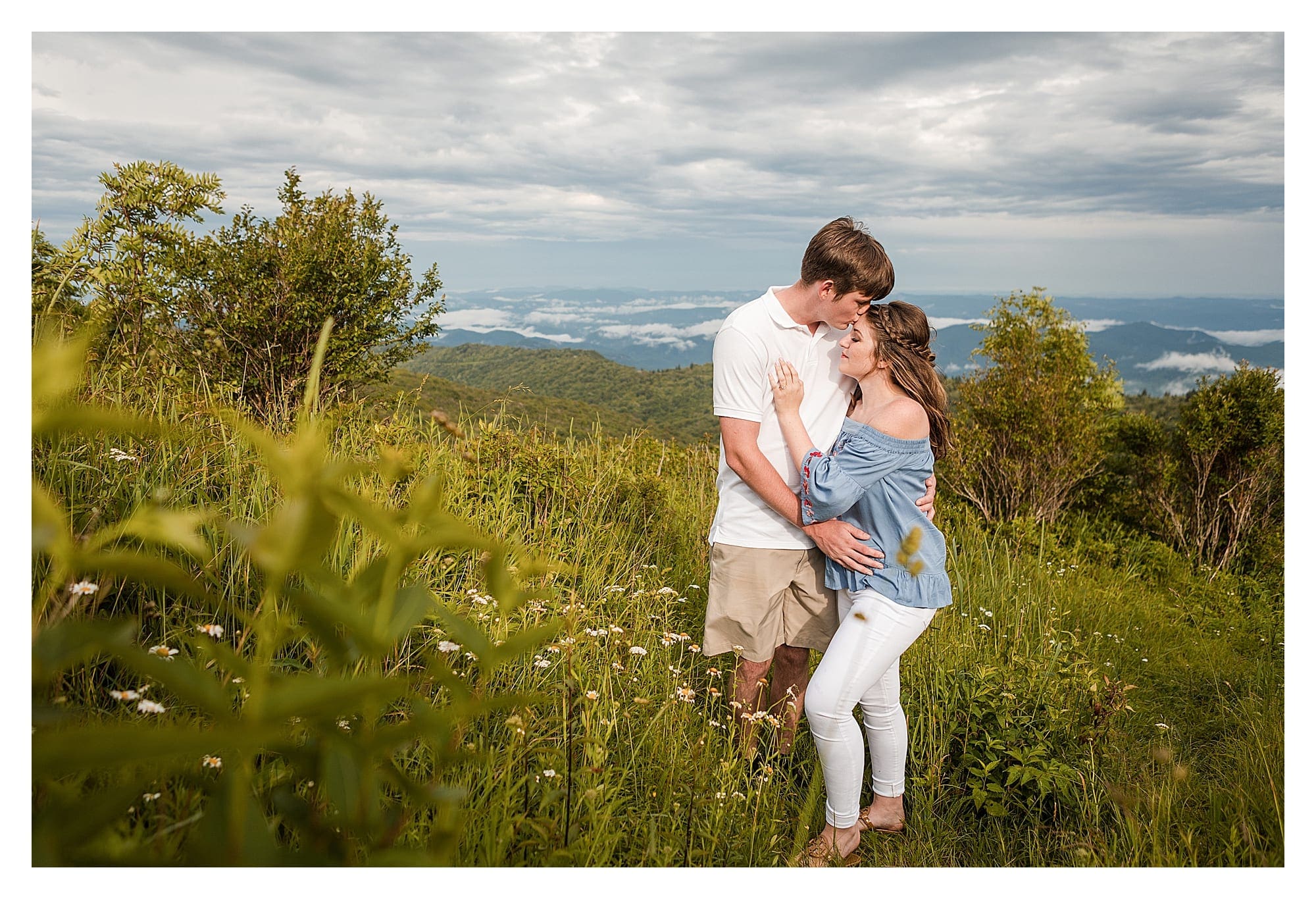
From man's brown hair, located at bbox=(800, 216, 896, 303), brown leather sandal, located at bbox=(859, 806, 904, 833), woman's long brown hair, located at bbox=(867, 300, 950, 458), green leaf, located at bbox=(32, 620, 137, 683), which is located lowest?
brown leather sandal, located at bbox=(859, 806, 904, 833)

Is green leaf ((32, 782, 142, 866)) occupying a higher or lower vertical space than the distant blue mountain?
lower

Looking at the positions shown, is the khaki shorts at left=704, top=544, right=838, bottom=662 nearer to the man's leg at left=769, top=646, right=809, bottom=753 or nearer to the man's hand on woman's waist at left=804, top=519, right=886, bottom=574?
the man's leg at left=769, top=646, right=809, bottom=753

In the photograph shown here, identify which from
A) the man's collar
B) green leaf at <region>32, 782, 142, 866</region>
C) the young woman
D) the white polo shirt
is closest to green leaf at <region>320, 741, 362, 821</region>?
green leaf at <region>32, 782, 142, 866</region>

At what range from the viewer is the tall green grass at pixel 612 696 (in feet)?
4.95

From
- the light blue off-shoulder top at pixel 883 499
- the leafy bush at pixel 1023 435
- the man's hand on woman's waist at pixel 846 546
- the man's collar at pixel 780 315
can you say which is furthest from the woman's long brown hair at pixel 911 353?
the leafy bush at pixel 1023 435

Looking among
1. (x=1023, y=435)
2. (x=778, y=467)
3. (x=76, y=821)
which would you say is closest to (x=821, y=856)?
(x=778, y=467)

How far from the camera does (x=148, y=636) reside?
195 centimetres

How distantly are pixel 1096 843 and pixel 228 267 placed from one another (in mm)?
6455

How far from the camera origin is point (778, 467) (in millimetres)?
2562

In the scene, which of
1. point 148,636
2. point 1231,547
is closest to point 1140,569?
point 1231,547

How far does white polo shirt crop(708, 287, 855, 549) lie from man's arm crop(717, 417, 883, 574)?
0.16ft

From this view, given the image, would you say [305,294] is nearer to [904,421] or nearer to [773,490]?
[773,490]

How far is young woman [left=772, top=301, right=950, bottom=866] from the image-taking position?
2201 millimetres

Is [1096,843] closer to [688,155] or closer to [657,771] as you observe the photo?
[657,771]
